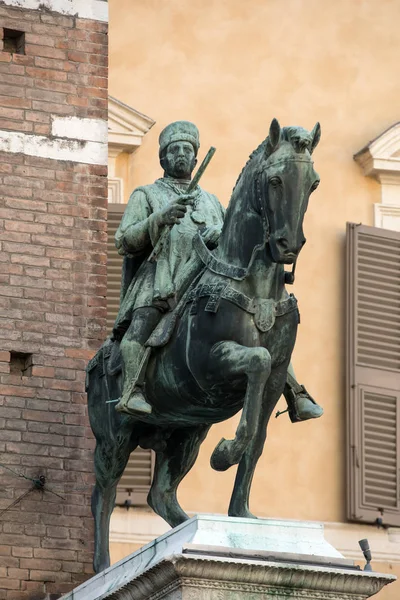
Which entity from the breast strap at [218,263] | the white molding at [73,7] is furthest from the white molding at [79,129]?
the breast strap at [218,263]

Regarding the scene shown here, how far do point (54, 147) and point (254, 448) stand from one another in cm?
333

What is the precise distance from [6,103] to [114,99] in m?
2.88

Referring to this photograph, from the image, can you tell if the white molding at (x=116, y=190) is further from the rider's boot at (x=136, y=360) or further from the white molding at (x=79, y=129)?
the rider's boot at (x=136, y=360)

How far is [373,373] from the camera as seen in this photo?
20.4 m

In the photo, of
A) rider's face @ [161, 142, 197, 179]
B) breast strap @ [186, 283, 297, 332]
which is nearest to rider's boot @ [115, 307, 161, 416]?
breast strap @ [186, 283, 297, 332]

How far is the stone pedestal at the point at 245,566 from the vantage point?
1424 centimetres

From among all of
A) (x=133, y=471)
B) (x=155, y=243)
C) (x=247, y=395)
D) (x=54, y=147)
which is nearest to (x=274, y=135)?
(x=155, y=243)

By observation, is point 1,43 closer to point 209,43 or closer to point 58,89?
point 58,89

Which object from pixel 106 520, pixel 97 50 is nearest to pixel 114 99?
pixel 97 50

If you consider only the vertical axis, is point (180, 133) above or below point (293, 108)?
below

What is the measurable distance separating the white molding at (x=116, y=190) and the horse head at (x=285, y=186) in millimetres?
5785

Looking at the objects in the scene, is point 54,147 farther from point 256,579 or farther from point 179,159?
point 256,579

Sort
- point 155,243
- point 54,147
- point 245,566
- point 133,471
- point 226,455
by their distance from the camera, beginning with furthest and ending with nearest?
1. point 133,471
2. point 54,147
3. point 155,243
4. point 226,455
5. point 245,566

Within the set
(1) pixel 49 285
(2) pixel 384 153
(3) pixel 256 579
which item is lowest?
(3) pixel 256 579
